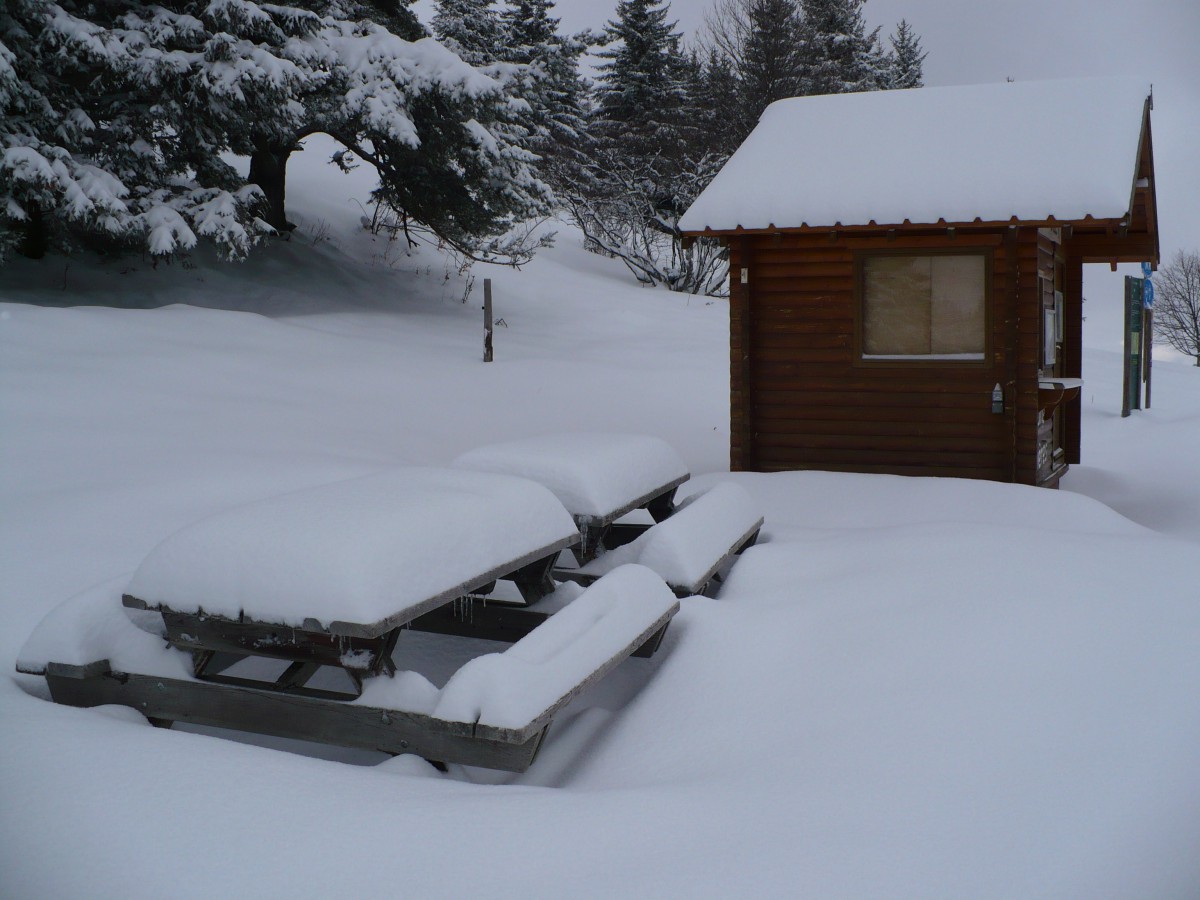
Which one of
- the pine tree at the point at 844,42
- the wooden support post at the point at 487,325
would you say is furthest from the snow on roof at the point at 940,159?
the pine tree at the point at 844,42

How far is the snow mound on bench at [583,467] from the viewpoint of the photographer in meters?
5.22

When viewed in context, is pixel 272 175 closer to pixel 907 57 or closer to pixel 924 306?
pixel 924 306

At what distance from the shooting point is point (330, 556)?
3.45 meters

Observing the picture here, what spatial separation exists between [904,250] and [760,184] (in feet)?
4.86

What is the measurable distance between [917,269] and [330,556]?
24.1ft

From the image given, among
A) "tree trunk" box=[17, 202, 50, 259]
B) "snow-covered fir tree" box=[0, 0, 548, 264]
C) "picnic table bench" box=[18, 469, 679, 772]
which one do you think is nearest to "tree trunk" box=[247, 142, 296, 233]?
"snow-covered fir tree" box=[0, 0, 548, 264]

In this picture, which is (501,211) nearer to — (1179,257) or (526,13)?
(526,13)

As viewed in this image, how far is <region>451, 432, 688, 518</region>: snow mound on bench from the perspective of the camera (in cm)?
522

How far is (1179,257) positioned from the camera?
128ft

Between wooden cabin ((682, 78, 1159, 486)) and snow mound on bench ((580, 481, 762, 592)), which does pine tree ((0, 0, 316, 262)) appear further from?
snow mound on bench ((580, 481, 762, 592))

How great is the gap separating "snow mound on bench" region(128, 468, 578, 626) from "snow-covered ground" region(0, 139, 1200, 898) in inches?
19.3

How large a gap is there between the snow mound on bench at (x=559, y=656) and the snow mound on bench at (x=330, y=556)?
341 millimetres

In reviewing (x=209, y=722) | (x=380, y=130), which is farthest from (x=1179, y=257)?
(x=209, y=722)

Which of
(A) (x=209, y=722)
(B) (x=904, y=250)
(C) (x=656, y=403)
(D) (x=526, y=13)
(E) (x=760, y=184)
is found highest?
(D) (x=526, y=13)
